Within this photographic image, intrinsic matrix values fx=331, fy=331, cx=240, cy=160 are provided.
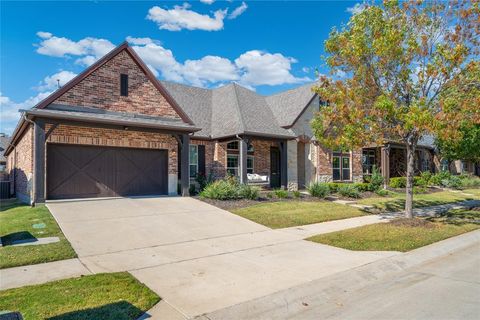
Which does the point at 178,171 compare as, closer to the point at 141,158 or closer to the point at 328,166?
the point at 141,158

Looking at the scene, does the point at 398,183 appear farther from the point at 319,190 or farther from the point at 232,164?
the point at 232,164

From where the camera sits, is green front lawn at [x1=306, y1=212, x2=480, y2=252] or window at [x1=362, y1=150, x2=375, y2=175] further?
window at [x1=362, y1=150, x2=375, y2=175]

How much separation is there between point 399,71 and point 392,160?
21.1 metres

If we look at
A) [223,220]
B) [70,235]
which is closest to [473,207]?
[223,220]

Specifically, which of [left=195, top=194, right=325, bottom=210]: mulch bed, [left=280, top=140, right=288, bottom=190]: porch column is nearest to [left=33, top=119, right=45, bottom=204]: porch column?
[left=195, top=194, right=325, bottom=210]: mulch bed

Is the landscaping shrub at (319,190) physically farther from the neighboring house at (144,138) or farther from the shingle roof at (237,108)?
the shingle roof at (237,108)

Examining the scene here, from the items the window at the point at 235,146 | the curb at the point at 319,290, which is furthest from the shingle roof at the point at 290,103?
the curb at the point at 319,290

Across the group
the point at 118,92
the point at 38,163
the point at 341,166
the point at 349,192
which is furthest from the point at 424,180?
the point at 38,163

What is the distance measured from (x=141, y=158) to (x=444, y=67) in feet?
42.3

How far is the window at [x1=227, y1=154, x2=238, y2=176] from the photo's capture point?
20.2 metres

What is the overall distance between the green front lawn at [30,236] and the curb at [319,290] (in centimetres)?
432

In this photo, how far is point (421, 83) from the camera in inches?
443

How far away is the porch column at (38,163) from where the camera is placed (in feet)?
40.9

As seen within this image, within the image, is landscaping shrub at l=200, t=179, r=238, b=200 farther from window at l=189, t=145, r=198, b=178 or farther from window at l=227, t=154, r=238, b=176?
window at l=227, t=154, r=238, b=176
